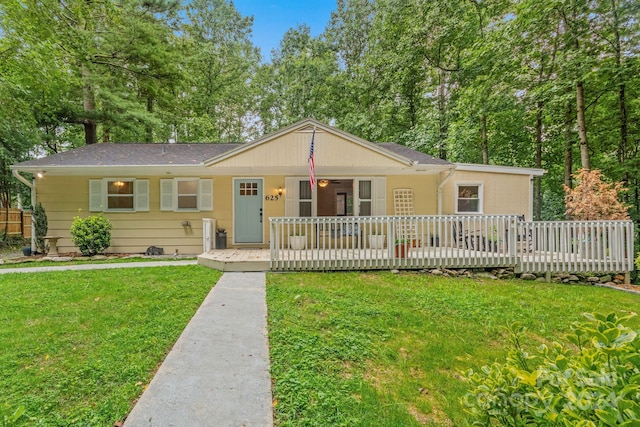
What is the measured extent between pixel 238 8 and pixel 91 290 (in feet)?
68.3

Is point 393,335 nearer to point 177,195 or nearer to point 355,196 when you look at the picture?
point 355,196

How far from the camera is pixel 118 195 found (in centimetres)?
888

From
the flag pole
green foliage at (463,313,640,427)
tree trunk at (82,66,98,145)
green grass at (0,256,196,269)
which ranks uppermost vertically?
tree trunk at (82,66,98,145)

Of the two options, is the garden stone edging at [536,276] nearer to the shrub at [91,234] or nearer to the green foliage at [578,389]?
the green foliage at [578,389]

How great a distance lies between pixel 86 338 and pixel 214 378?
1.84 metres

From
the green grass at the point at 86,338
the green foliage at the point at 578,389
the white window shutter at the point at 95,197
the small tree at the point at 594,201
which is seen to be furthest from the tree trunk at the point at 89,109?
the small tree at the point at 594,201

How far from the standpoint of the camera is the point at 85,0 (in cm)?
1109

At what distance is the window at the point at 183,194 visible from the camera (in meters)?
8.85

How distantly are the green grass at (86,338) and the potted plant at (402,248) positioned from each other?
400 centimetres

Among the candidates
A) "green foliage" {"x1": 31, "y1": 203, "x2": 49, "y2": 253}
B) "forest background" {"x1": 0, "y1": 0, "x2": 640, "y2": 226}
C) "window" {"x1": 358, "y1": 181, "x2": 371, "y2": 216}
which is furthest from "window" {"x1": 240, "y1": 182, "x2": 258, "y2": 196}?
"forest background" {"x1": 0, "y1": 0, "x2": 640, "y2": 226}

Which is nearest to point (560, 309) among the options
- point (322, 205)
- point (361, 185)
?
point (361, 185)

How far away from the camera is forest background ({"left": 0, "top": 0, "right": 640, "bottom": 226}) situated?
29.0 ft

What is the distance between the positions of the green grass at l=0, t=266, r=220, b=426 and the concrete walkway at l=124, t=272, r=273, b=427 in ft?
0.52

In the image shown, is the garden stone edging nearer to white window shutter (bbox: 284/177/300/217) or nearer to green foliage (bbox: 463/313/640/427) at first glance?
white window shutter (bbox: 284/177/300/217)
